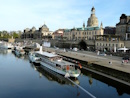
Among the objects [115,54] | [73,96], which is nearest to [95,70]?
[73,96]

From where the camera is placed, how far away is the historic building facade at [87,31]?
98.2 m

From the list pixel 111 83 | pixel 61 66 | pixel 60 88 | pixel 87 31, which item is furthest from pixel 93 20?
pixel 60 88

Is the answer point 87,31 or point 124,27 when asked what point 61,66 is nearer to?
point 124,27

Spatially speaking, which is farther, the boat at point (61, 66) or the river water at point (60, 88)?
the boat at point (61, 66)

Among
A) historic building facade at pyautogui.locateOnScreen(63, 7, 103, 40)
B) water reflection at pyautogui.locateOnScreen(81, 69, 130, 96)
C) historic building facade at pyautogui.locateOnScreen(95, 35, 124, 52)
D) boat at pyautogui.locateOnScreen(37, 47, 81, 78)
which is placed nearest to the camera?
water reflection at pyautogui.locateOnScreen(81, 69, 130, 96)

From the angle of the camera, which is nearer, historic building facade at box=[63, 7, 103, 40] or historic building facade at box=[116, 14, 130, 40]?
historic building facade at box=[116, 14, 130, 40]

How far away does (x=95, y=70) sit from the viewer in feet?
118

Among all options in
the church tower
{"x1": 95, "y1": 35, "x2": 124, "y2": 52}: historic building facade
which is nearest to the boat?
{"x1": 95, "y1": 35, "x2": 124, "y2": 52}: historic building facade

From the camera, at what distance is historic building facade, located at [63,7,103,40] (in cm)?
9819

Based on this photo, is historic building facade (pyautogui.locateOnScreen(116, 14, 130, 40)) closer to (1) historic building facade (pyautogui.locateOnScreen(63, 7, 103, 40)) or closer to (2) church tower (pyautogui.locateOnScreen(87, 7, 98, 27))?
(1) historic building facade (pyautogui.locateOnScreen(63, 7, 103, 40))

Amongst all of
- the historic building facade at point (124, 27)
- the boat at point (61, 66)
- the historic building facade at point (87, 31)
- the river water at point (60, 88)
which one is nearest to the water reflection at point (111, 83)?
the river water at point (60, 88)

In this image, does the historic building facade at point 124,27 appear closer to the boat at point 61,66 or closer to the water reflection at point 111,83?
the boat at point 61,66

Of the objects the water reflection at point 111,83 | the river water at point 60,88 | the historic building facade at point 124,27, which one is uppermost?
the historic building facade at point 124,27

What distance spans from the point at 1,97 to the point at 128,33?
194 feet
